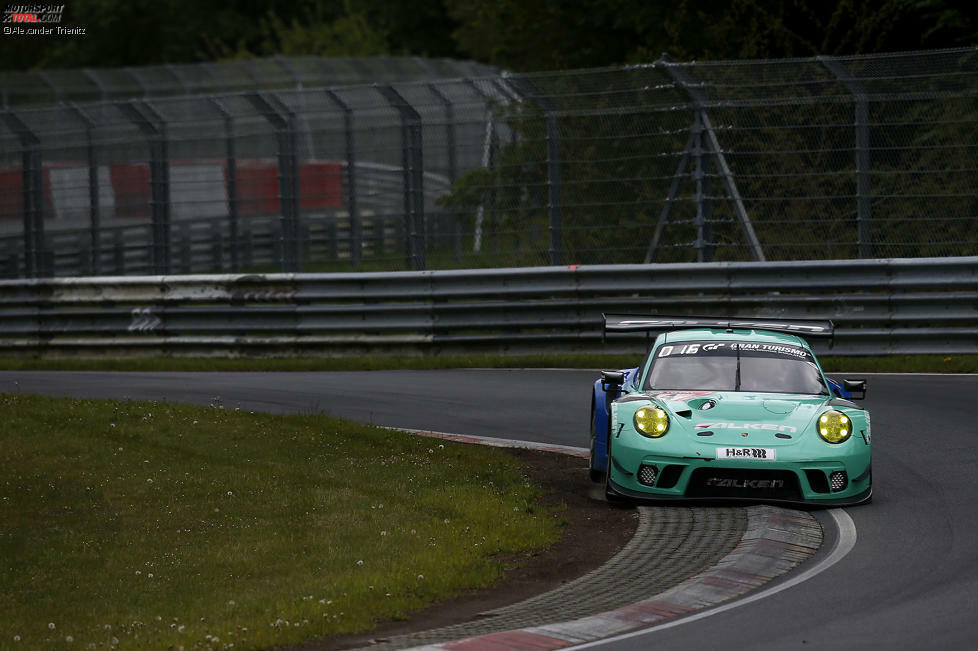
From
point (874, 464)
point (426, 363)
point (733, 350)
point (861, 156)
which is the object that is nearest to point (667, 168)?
point (861, 156)

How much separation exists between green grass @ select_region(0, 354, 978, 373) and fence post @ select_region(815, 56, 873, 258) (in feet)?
5.32

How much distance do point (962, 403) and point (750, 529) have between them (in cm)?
615

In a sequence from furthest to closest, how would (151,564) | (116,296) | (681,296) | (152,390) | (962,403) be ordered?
(116,296), (681,296), (152,390), (962,403), (151,564)

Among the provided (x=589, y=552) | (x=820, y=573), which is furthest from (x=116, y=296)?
(x=820, y=573)

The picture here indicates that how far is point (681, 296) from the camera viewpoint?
18781 mm

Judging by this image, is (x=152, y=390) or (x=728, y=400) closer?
(x=728, y=400)

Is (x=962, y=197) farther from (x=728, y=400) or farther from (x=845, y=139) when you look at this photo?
(x=728, y=400)

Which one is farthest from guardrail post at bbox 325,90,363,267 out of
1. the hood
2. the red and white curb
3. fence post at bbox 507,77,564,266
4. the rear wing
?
the red and white curb

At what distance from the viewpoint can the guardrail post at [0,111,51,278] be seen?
2273 cm

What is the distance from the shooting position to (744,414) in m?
10.3

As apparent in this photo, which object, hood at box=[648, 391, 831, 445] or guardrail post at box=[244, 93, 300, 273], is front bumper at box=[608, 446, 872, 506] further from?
guardrail post at box=[244, 93, 300, 273]

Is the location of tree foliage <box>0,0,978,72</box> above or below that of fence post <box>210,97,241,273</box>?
above

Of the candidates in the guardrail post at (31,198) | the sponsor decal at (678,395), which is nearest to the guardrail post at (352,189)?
the guardrail post at (31,198)

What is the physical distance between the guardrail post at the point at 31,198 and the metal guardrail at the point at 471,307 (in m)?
1.46
